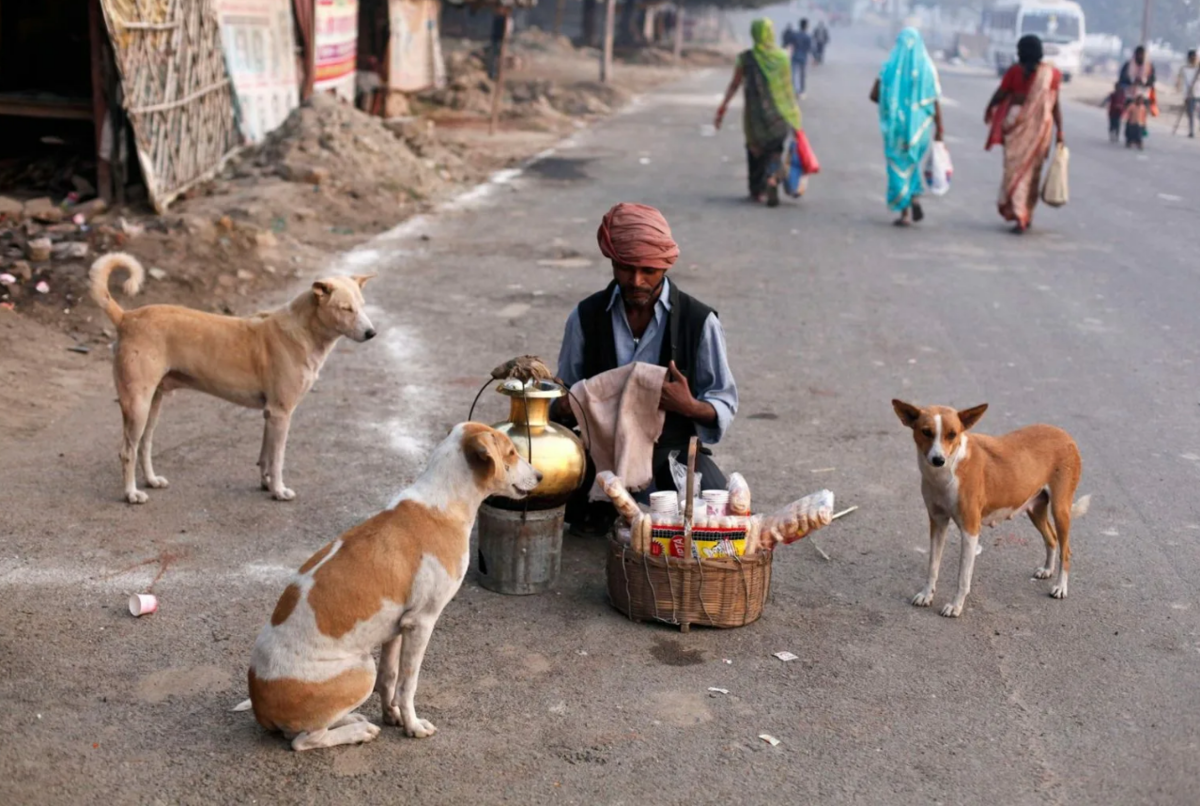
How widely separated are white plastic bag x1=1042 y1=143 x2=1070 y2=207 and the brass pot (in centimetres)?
1029

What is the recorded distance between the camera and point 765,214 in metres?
15.5

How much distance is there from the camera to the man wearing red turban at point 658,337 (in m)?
5.23

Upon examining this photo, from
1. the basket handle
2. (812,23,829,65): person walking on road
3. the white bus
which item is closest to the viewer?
the basket handle

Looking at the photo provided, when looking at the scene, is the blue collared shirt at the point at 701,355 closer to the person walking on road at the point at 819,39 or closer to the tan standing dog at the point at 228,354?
the tan standing dog at the point at 228,354

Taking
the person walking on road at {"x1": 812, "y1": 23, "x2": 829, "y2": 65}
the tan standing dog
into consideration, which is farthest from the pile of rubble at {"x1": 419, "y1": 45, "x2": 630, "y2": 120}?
the person walking on road at {"x1": 812, "y1": 23, "x2": 829, "y2": 65}

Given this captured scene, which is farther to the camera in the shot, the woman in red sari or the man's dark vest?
the woman in red sari

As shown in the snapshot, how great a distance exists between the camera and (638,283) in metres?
5.25

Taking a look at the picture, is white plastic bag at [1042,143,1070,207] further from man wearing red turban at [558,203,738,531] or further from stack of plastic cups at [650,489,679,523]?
Answer: stack of plastic cups at [650,489,679,523]

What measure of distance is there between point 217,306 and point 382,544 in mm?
6449

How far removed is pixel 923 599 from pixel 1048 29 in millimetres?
53004

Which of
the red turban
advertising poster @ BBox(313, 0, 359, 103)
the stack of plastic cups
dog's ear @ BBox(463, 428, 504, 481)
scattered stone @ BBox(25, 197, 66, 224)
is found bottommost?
scattered stone @ BBox(25, 197, 66, 224)

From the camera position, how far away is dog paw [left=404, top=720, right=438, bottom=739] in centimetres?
407

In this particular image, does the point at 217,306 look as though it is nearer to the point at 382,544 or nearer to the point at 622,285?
the point at 622,285

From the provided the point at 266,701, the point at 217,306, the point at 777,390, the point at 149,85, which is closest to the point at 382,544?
the point at 266,701
